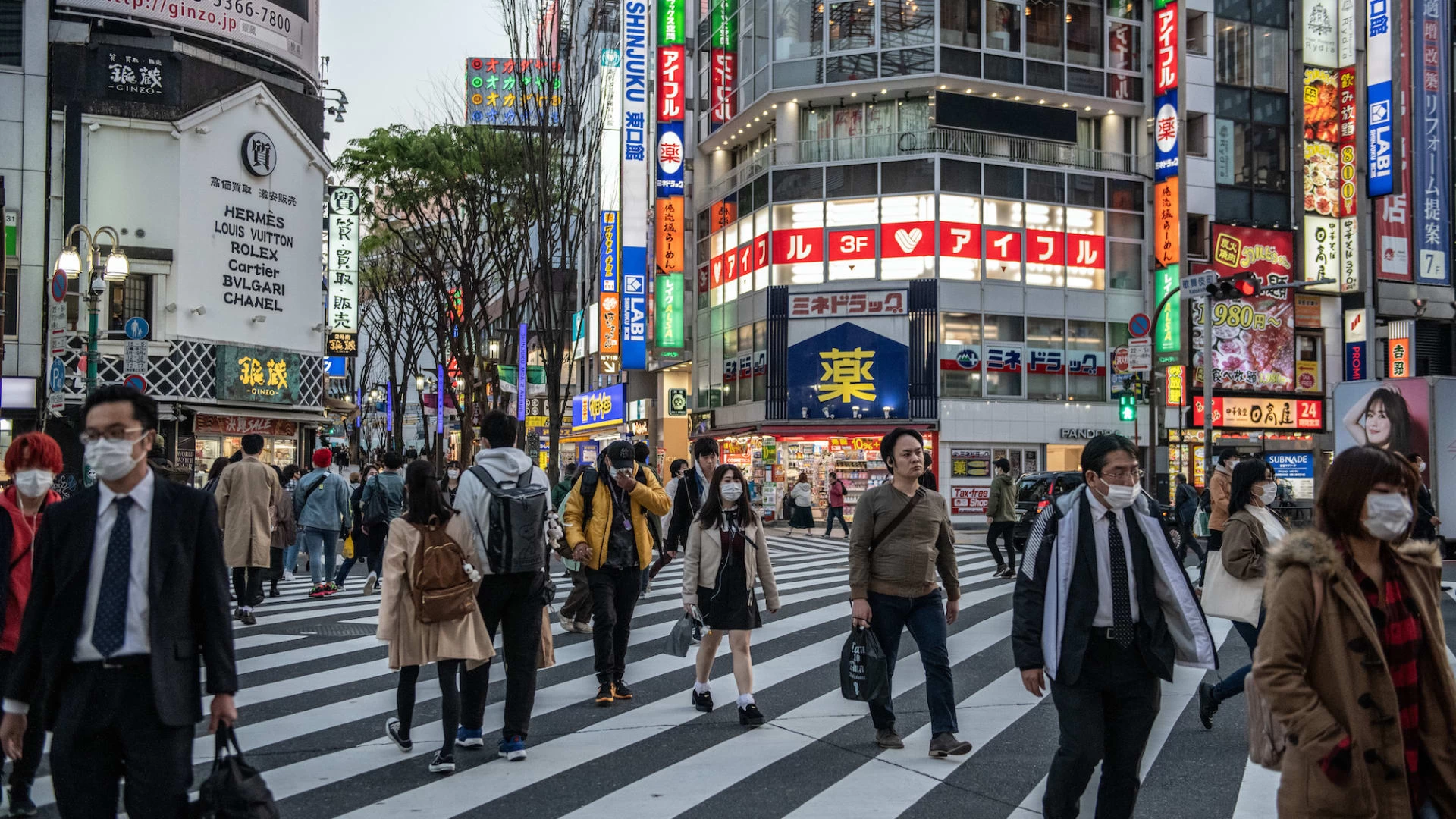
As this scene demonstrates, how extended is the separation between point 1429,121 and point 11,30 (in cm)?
3697

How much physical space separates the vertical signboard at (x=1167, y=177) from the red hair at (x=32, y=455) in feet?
106

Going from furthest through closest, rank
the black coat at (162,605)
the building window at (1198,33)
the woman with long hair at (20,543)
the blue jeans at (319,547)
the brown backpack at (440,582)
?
the building window at (1198,33) < the blue jeans at (319,547) < the brown backpack at (440,582) < the woman with long hair at (20,543) < the black coat at (162,605)

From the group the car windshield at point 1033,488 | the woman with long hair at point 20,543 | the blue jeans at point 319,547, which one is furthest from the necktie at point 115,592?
Answer: the car windshield at point 1033,488

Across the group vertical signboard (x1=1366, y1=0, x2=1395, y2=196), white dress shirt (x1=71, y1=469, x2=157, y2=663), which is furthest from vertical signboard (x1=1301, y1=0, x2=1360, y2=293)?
white dress shirt (x1=71, y1=469, x2=157, y2=663)

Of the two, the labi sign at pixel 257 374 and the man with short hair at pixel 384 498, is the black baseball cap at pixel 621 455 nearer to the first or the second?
the man with short hair at pixel 384 498

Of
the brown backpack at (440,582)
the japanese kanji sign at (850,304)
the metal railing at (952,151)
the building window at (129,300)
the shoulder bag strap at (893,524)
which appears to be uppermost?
the metal railing at (952,151)

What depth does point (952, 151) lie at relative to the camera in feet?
115

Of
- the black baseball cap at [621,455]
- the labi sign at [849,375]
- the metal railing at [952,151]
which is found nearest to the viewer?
the black baseball cap at [621,455]

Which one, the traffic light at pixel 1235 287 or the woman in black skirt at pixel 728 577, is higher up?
the traffic light at pixel 1235 287

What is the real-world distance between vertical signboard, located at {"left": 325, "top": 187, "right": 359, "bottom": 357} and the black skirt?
82.8 ft

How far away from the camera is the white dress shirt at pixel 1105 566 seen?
4.79m

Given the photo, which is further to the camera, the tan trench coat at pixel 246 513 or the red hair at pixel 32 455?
the tan trench coat at pixel 246 513

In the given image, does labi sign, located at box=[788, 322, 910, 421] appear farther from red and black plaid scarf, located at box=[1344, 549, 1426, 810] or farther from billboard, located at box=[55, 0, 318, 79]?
red and black plaid scarf, located at box=[1344, 549, 1426, 810]

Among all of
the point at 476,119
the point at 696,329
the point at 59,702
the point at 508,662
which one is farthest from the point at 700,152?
the point at 59,702
